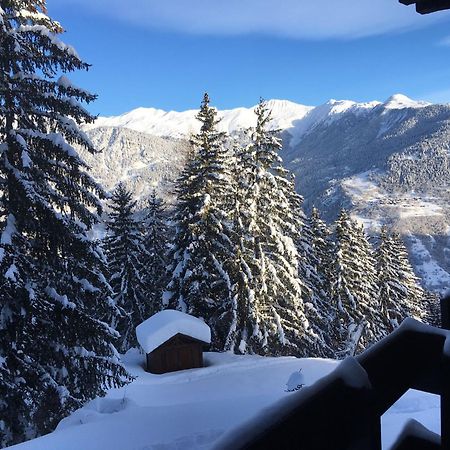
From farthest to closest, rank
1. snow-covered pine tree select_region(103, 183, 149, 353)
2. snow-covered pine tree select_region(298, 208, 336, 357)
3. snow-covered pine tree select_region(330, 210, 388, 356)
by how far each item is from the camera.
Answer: snow-covered pine tree select_region(330, 210, 388, 356) → snow-covered pine tree select_region(103, 183, 149, 353) → snow-covered pine tree select_region(298, 208, 336, 357)

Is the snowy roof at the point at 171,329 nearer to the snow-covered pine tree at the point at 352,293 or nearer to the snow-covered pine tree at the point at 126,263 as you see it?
the snow-covered pine tree at the point at 126,263

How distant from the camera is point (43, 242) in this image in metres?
9.52

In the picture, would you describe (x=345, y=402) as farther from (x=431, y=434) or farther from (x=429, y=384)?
(x=431, y=434)

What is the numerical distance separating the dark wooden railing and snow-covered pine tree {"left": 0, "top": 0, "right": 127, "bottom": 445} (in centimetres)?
839

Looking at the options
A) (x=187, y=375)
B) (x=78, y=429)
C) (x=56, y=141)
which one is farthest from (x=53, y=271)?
(x=187, y=375)

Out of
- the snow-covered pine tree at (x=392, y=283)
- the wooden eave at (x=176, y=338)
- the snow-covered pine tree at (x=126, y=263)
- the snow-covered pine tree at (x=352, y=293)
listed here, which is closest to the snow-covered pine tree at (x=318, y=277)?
the snow-covered pine tree at (x=352, y=293)

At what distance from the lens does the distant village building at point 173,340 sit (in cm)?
2180

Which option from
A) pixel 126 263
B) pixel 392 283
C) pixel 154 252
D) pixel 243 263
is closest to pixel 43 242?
pixel 243 263

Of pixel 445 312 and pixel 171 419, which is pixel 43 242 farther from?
pixel 445 312

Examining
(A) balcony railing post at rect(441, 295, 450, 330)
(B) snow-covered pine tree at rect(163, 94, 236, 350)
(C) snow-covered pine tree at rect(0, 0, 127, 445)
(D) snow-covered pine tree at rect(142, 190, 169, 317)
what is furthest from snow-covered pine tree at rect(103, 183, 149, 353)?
(A) balcony railing post at rect(441, 295, 450, 330)

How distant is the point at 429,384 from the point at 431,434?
0.96 ft

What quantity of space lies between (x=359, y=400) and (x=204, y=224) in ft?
69.9

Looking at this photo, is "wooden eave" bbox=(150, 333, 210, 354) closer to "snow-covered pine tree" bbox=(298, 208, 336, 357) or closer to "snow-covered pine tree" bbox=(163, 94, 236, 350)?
"snow-covered pine tree" bbox=(163, 94, 236, 350)

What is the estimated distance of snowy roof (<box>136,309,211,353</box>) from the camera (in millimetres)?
21734
